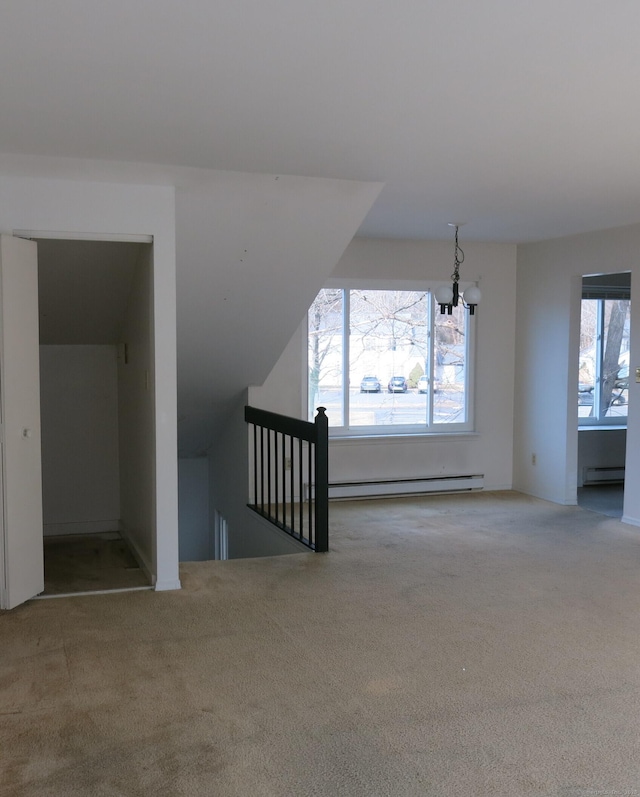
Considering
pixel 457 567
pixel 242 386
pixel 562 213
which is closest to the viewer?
pixel 457 567

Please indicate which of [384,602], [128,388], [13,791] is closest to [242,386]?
[128,388]

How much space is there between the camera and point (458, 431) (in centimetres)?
750

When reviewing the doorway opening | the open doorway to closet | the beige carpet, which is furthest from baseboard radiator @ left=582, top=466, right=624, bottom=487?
the open doorway to closet

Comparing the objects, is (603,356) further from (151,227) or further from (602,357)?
(151,227)

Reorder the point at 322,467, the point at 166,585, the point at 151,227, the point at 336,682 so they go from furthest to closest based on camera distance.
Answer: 1. the point at 322,467
2. the point at 166,585
3. the point at 151,227
4. the point at 336,682

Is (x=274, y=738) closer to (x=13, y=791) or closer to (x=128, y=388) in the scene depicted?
(x=13, y=791)

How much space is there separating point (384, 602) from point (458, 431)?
11.6ft

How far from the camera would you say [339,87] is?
294 centimetres

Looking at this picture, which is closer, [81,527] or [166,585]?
[166,585]

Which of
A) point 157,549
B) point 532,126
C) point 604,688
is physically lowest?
point 604,688

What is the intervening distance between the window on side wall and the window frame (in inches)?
58.4

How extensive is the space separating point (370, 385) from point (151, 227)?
10.8 feet

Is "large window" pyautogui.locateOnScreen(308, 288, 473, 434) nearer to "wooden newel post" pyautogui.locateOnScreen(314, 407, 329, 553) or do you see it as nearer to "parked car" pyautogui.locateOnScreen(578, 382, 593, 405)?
"parked car" pyautogui.locateOnScreen(578, 382, 593, 405)

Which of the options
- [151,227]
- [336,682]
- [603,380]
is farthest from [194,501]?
[336,682]
